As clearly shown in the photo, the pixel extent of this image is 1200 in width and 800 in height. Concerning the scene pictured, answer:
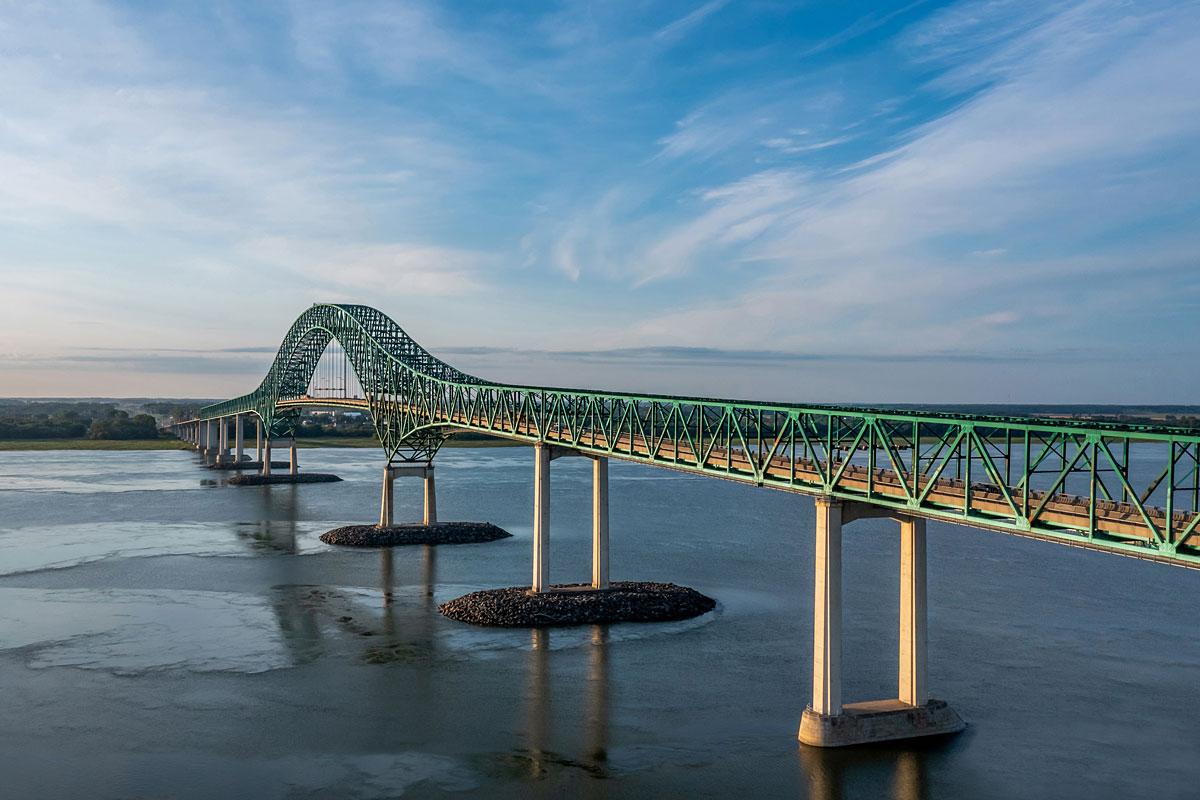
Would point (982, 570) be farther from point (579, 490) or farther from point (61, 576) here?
point (579, 490)

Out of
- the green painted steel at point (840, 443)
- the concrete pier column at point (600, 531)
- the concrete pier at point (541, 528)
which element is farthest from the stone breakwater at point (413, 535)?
the concrete pier column at point (600, 531)

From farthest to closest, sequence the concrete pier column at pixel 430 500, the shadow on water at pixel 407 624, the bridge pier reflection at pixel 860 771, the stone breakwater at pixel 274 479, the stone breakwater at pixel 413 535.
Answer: the stone breakwater at pixel 274 479 < the concrete pier column at pixel 430 500 < the stone breakwater at pixel 413 535 < the shadow on water at pixel 407 624 < the bridge pier reflection at pixel 860 771

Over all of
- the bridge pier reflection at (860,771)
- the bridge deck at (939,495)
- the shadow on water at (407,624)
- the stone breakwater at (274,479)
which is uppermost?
the bridge deck at (939,495)

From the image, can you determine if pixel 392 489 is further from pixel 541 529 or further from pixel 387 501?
pixel 541 529

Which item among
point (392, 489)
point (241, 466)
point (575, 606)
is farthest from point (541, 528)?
point (241, 466)

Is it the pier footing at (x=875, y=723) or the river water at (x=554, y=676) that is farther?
the pier footing at (x=875, y=723)

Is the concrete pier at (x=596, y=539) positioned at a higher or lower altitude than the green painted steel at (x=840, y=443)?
lower

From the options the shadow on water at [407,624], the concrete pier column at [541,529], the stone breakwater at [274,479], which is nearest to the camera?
the shadow on water at [407,624]

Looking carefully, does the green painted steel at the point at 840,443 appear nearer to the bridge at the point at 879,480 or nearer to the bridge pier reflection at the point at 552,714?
the bridge at the point at 879,480
